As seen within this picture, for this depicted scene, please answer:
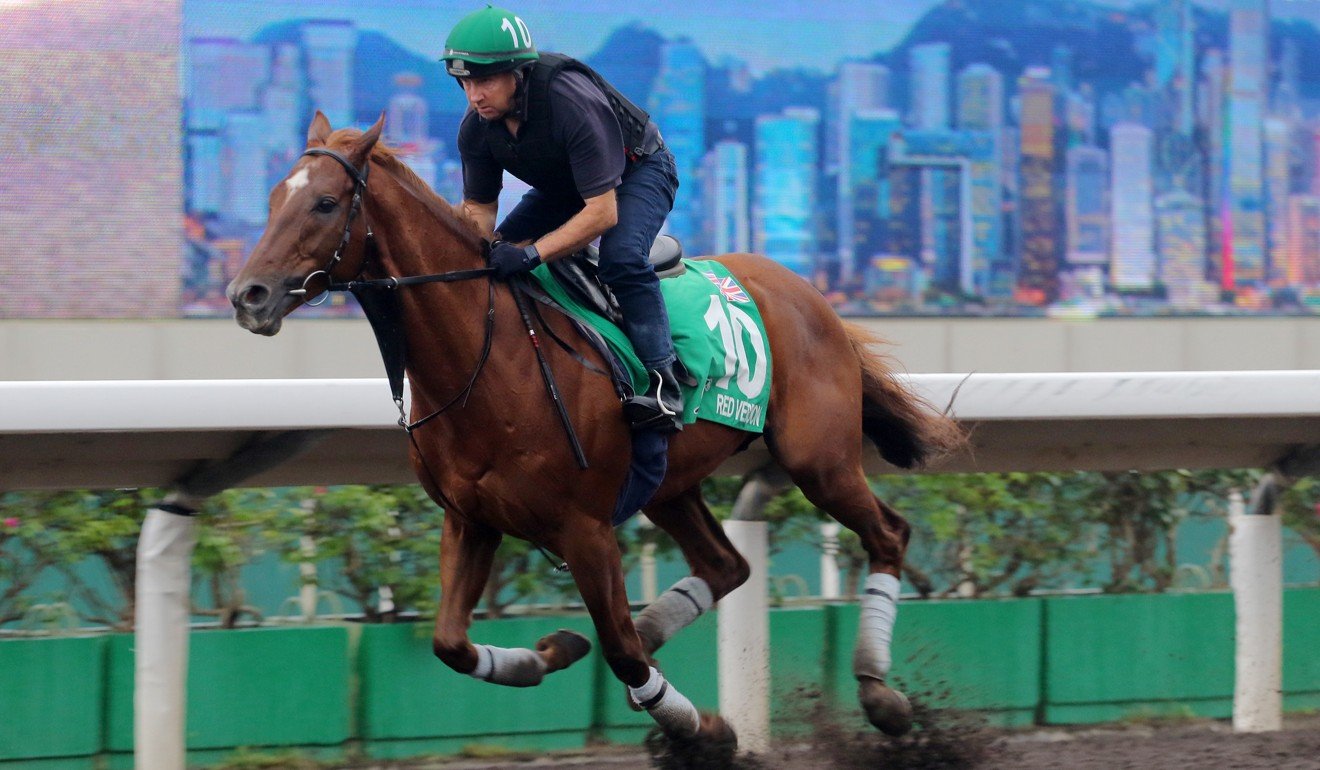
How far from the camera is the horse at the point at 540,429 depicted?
3732 mm

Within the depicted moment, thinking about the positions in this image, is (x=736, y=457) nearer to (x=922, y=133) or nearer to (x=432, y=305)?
(x=432, y=305)

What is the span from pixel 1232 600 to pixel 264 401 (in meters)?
3.95

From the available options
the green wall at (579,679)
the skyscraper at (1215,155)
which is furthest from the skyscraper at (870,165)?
the green wall at (579,679)

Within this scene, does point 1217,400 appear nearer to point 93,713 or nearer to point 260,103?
point 93,713

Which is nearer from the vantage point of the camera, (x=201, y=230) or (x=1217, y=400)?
(x=1217, y=400)

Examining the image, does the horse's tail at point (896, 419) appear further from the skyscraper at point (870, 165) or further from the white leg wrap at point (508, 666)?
the skyscraper at point (870, 165)

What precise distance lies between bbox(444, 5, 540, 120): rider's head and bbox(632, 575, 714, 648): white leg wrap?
168 cm

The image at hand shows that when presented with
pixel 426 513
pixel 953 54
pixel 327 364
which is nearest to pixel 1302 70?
pixel 953 54

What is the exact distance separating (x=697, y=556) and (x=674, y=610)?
241 millimetres

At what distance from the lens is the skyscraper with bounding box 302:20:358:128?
13.7 metres

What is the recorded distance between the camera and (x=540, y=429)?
Result: 404 centimetres

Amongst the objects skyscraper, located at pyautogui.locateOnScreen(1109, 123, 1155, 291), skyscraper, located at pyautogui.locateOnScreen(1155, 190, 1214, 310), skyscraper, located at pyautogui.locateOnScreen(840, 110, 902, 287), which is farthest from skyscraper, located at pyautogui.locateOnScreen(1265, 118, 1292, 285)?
skyscraper, located at pyautogui.locateOnScreen(840, 110, 902, 287)

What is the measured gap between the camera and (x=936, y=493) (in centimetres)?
607

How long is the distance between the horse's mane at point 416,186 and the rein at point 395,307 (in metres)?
0.06
